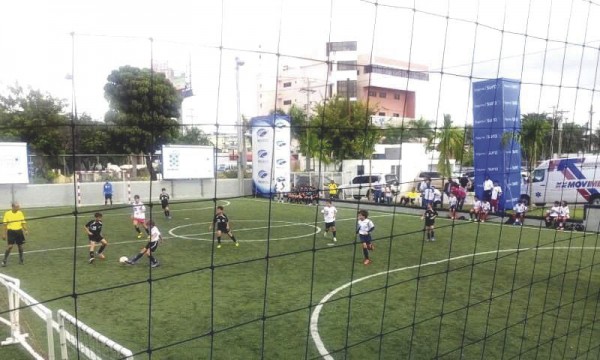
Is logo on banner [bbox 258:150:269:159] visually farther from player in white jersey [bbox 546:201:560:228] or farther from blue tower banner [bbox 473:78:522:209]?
player in white jersey [bbox 546:201:560:228]

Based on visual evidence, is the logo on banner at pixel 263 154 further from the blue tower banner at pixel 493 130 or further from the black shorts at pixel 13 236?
the black shorts at pixel 13 236

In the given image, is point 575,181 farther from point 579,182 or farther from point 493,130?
point 493,130

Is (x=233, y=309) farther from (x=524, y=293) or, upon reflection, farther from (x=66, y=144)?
(x=66, y=144)

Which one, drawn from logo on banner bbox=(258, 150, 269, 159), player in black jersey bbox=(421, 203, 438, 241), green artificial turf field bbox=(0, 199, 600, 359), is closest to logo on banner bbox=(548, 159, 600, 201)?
green artificial turf field bbox=(0, 199, 600, 359)

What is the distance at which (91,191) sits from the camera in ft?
77.4

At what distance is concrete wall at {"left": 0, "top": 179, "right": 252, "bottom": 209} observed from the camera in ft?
72.5

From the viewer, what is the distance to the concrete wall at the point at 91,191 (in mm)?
22094

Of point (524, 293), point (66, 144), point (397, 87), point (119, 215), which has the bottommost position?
point (119, 215)

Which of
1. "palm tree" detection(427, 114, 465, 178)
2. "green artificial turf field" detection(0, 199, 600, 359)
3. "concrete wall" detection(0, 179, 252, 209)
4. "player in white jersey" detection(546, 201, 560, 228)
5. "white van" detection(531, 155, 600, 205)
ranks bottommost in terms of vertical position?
"concrete wall" detection(0, 179, 252, 209)

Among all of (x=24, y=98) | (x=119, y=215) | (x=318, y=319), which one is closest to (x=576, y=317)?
(x=318, y=319)

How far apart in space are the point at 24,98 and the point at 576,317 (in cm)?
1526

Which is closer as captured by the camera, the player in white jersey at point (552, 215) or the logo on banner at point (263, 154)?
the player in white jersey at point (552, 215)

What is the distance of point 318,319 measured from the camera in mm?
A: 7238

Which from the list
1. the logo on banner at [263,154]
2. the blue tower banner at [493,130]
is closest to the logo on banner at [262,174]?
the logo on banner at [263,154]
